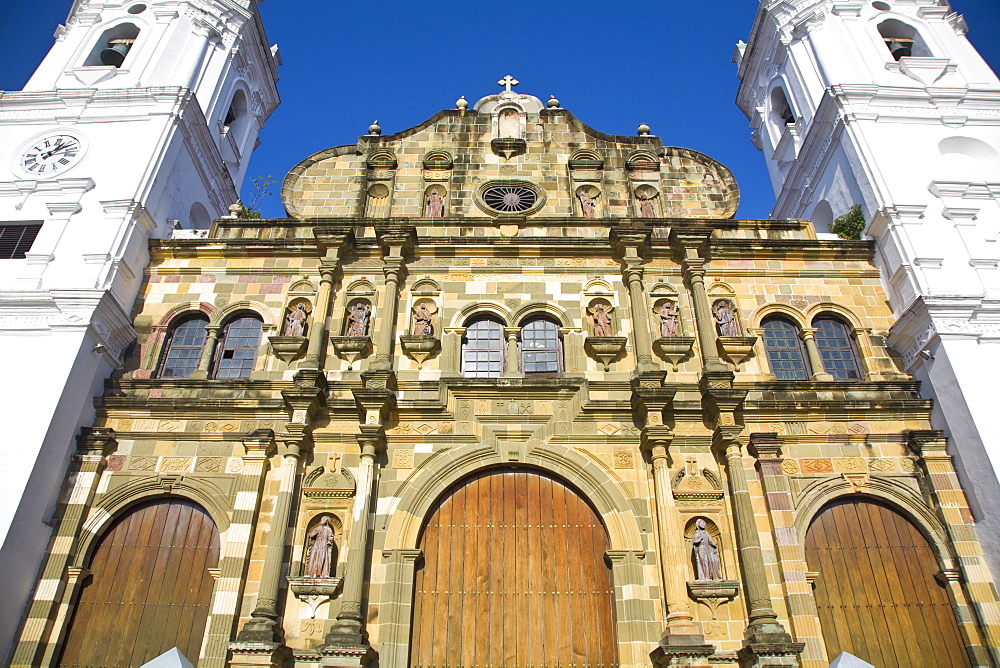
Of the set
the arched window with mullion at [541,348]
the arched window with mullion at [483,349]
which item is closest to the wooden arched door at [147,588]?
the arched window with mullion at [483,349]

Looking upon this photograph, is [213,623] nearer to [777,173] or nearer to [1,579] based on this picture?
[1,579]

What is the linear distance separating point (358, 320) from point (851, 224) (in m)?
10.7

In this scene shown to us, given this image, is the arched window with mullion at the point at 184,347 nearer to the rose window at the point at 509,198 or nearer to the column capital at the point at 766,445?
the rose window at the point at 509,198

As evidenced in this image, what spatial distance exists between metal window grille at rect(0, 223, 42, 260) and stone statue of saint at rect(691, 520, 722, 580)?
1338 centimetres

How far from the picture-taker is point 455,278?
1410cm

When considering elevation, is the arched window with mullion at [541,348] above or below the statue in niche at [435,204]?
below

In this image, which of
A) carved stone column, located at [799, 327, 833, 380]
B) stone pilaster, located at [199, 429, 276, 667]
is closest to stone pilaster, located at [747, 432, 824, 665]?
carved stone column, located at [799, 327, 833, 380]

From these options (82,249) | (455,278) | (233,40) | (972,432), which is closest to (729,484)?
(972,432)

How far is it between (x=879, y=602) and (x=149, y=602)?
11300mm

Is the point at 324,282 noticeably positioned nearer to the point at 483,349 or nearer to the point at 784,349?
the point at 483,349

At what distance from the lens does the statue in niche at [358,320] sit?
43.4 ft

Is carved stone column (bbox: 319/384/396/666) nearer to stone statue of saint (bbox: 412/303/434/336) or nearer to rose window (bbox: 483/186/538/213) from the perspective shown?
stone statue of saint (bbox: 412/303/434/336)

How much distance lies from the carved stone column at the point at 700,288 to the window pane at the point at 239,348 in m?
8.39

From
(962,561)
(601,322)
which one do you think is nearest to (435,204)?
(601,322)
